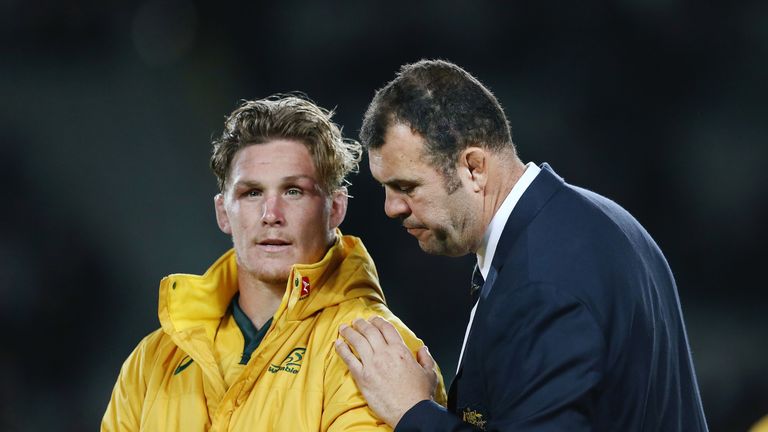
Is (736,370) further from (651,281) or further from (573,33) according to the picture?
(651,281)

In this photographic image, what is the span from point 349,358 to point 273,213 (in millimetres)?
452

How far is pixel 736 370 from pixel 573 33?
6.54 feet

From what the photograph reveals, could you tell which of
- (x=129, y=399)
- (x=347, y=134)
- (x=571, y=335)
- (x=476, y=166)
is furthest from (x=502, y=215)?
(x=347, y=134)

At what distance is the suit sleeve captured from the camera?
1879 mm

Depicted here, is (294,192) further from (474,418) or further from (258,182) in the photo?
(474,418)

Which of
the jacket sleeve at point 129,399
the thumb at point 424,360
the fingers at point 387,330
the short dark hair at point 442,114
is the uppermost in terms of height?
the short dark hair at point 442,114

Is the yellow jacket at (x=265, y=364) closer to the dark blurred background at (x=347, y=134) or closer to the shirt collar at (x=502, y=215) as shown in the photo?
the shirt collar at (x=502, y=215)

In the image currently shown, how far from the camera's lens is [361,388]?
7.49 feet

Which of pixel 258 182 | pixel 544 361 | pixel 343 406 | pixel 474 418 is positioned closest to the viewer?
pixel 544 361

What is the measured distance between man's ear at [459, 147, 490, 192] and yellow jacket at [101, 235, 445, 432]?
19.3 inches

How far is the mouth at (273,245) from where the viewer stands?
8.43 ft

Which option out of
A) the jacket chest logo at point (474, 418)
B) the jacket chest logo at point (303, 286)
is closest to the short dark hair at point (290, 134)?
the jacket chest logo at point (303, 286)

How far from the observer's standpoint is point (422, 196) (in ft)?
7.24

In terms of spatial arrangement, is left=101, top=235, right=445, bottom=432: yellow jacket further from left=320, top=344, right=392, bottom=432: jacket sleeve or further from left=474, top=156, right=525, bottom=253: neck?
left=474, top=156, right=525, bottom=253: neck
